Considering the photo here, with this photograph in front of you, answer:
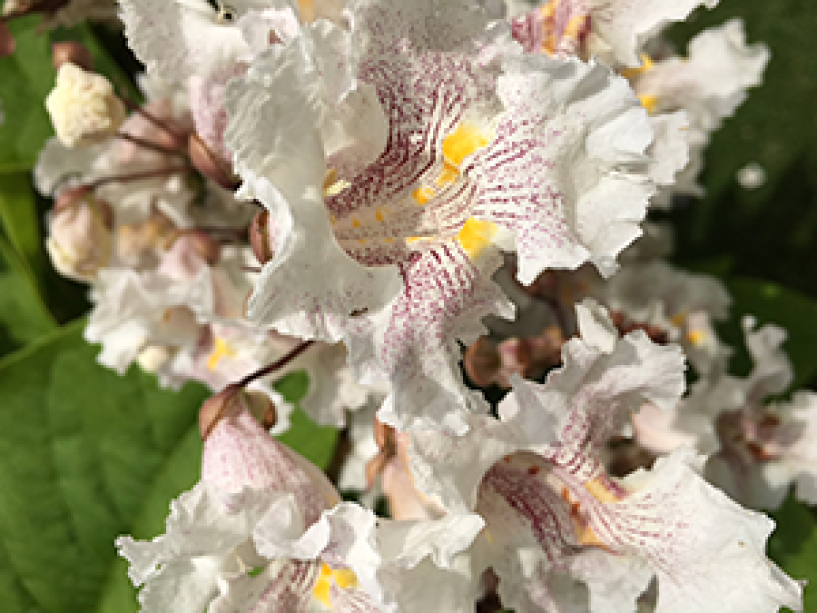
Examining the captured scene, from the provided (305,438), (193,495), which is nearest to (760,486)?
(305,438)

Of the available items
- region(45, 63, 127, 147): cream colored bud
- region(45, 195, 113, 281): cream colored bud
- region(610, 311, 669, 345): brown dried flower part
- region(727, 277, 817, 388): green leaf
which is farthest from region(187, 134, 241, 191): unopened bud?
region(727, 277, 817, 388): green leaf

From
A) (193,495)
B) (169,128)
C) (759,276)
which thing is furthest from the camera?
(759,276)

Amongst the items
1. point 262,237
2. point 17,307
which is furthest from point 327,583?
point 17,307

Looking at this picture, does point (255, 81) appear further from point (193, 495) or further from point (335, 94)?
point (193, 495)

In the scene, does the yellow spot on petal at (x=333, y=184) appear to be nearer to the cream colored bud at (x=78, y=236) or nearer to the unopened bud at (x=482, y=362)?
the unopened bud at (x=482, y=362)

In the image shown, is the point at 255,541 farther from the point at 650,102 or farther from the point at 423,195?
the point at 650,102

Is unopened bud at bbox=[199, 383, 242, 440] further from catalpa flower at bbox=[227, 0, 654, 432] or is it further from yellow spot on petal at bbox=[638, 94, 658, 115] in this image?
yellow spot on petal at bbox=[638, 94, 658, 115]

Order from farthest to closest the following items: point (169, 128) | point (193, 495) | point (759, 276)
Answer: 1. point (759, 276)
2. point (169, 128)
3. point (193, 495)
